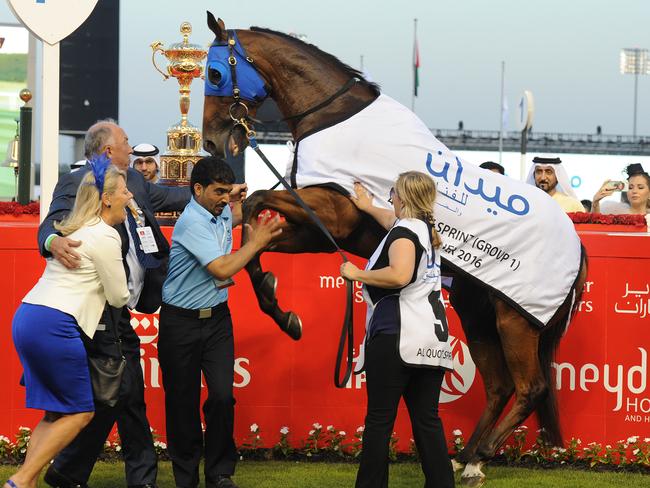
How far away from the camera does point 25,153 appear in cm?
920

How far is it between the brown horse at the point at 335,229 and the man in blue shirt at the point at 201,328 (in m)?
0.24

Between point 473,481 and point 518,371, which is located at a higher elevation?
point 518,371

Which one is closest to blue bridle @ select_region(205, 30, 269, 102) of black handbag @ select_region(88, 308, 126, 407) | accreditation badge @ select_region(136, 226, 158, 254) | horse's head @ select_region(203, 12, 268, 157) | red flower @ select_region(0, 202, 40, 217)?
horse's head @ select_region(203, 12, 268, 157)

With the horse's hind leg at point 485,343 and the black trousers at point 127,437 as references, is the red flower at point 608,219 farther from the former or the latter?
the black trousers at point 127,437

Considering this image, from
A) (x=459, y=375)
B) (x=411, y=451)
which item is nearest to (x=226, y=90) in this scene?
(x=459, y=375)

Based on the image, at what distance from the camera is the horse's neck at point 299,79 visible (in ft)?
19.8

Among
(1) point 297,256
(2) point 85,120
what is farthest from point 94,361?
(2) point 85,120

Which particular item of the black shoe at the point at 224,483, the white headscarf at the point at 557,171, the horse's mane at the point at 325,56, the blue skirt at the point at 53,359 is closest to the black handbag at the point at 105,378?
the blue skirt at the point at 53,359

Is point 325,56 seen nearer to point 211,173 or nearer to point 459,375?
point 211,173

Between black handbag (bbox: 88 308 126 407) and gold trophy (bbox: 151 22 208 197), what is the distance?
252cm

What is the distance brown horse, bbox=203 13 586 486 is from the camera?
5.80 m

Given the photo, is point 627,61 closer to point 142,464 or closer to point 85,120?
point 85,120

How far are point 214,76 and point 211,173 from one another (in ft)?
2.31

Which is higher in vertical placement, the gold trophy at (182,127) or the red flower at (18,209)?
the gold trophy at (182,127)
